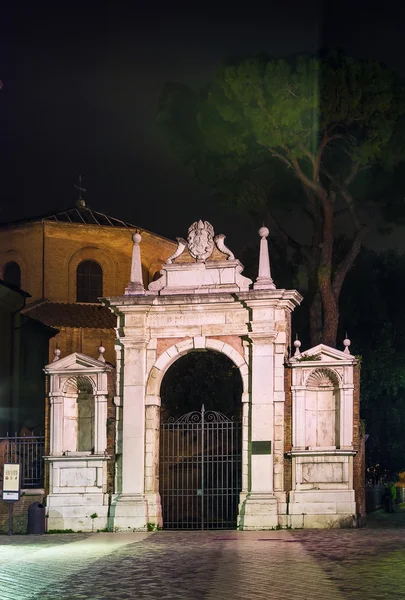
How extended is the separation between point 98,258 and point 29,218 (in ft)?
10.1

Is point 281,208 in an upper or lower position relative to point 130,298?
upper

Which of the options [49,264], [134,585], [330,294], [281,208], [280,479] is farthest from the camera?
[49,264]

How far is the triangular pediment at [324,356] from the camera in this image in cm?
2380

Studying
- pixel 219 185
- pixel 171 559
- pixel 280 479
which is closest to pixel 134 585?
pixel 171 559

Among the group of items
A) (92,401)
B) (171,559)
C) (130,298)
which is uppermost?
(130,298)

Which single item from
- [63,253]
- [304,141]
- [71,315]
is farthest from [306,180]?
[63,253]

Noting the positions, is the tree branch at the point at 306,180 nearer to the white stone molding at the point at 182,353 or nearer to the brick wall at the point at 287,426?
the white stone molding at the point at 182,353

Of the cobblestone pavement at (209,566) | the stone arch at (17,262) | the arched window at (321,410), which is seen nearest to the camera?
the cobblestone pavement at (209,566)

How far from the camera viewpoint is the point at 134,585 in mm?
14008

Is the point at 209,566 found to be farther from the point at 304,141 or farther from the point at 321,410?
the point at 304,141

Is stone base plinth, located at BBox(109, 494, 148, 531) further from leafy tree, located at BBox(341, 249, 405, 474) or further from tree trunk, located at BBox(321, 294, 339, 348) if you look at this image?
leafy tree, located at BBox(341, 249, 405, 474)

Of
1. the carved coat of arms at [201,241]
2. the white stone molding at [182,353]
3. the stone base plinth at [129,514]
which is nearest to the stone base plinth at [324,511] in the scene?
the white stone molding at [182,353]

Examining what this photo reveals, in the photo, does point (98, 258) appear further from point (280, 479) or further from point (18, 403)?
point (280, 479)

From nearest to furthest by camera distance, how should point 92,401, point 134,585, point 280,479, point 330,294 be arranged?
point 134,585, point 280,479, point 92,401, point 330,294
